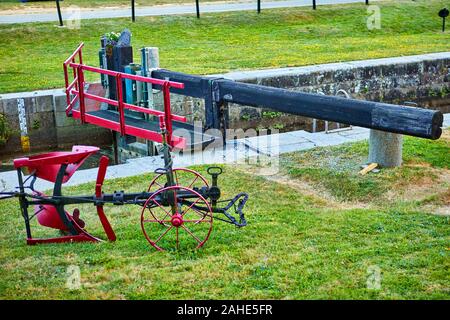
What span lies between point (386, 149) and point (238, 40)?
11348 millimetres

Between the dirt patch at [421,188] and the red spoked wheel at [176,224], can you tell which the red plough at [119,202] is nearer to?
the red spoked wheel at [176,224]

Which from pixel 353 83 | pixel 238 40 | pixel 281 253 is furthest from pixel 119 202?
pixel 238 40

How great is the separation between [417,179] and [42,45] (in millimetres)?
12923

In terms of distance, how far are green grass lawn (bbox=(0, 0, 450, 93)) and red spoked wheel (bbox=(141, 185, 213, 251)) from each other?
26.8 feet

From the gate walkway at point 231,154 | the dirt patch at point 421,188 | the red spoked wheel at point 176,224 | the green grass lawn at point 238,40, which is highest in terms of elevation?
the green grass lawn at point 238,40

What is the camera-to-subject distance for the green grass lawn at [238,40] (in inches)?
716

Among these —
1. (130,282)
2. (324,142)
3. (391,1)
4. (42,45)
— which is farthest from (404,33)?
(130,282)

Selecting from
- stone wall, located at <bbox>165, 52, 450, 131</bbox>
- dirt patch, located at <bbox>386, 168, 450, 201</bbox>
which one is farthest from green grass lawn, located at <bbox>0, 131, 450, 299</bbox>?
stone wall, located at <bbox>165, 52, 450, 131</bbox>

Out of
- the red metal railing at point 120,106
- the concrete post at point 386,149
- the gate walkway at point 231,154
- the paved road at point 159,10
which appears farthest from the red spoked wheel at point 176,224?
the paved road at point 159,10

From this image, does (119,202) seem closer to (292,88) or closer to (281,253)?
(281,253)

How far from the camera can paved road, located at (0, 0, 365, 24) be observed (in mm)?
23656

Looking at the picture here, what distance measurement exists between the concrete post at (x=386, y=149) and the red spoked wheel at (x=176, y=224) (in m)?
3.41

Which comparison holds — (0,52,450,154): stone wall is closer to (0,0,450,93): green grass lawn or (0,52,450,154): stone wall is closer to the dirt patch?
(0,0,450,93): green grass lawn
